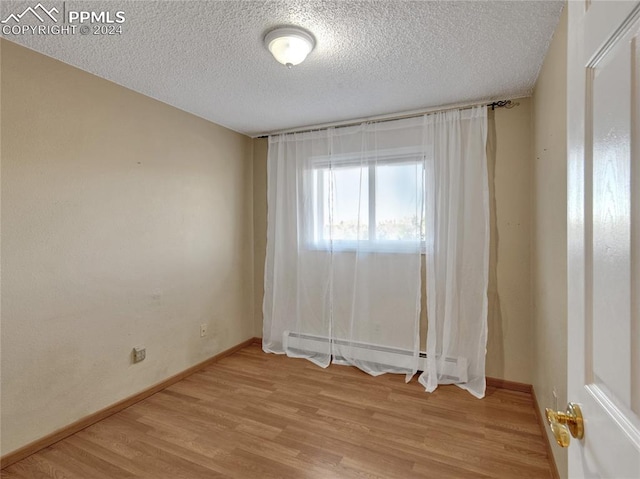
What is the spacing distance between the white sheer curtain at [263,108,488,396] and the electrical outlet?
1.28 m

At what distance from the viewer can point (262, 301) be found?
3.70 metres

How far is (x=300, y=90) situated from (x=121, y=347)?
2395 millimetres

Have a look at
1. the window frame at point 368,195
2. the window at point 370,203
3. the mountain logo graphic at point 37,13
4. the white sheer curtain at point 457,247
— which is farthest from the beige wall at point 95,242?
the white sheer curtain at point 457,247

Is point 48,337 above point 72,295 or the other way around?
the other way around

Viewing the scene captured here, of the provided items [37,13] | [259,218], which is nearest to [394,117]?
[259,218]

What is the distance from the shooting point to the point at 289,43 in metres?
1.73

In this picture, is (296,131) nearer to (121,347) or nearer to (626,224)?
(121,347)

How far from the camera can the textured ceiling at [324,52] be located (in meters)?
1.56

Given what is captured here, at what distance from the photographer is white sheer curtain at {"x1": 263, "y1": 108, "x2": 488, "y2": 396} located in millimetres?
2652

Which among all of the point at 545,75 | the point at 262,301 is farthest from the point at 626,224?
the point at 262,301

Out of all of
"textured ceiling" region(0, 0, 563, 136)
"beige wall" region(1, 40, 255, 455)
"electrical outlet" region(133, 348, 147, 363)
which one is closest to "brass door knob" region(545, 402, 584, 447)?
"textured ceiling" region(0, 0, 563, 136)

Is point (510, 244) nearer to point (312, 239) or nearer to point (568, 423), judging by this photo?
point (312, 239)

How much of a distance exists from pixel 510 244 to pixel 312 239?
1798 mm

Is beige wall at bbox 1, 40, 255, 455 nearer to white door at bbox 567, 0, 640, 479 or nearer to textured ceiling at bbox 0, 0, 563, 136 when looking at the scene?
textured ceiling at bbox 0, 0, 563, 136
